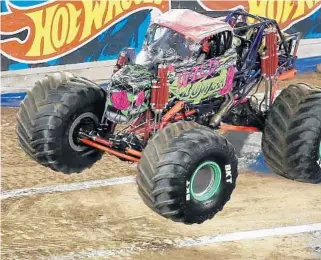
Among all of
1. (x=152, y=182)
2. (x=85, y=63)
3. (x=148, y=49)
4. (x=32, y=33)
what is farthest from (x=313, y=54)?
(x=152, y=182)

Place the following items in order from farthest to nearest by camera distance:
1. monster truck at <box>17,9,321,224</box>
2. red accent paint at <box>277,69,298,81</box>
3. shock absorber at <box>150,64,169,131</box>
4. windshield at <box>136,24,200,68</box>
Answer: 1. red accent paint at <box>277,69,298,81</box>
2. windshield at <box>136,24,200,68</box>
3. shock absorber at <box>150,64,169,131</box>
4. monster truck at <box>17,9,321,224</box>

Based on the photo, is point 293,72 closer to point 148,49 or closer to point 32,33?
point 148,49

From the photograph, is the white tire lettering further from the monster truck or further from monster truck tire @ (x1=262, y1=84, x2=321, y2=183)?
monster truck tire @ (x1=262, y1=84, x2=321, y2=183)

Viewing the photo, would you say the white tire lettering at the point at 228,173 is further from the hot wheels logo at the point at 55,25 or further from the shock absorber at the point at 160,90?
the hot wheels logo at the point at 55,25

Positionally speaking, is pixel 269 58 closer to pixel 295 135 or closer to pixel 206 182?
pixel 295 135

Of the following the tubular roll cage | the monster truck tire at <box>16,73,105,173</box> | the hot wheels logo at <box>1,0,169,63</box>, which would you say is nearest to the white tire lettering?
the tubular roll cage

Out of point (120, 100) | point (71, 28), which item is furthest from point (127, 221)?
point (71, 28)

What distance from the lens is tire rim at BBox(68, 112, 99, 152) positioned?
9.62m

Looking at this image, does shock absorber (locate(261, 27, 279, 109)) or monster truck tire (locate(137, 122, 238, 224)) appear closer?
monster truck tire (locate(137, 122, 238, 224))

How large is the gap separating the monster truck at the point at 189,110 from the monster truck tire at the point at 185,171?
0.6 inches

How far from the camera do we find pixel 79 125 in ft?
31.8

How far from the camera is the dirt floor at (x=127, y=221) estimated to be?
27.0ft

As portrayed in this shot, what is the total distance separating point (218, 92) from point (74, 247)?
2.72 metres

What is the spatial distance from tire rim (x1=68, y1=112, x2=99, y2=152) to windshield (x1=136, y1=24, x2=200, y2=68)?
0.94 m
